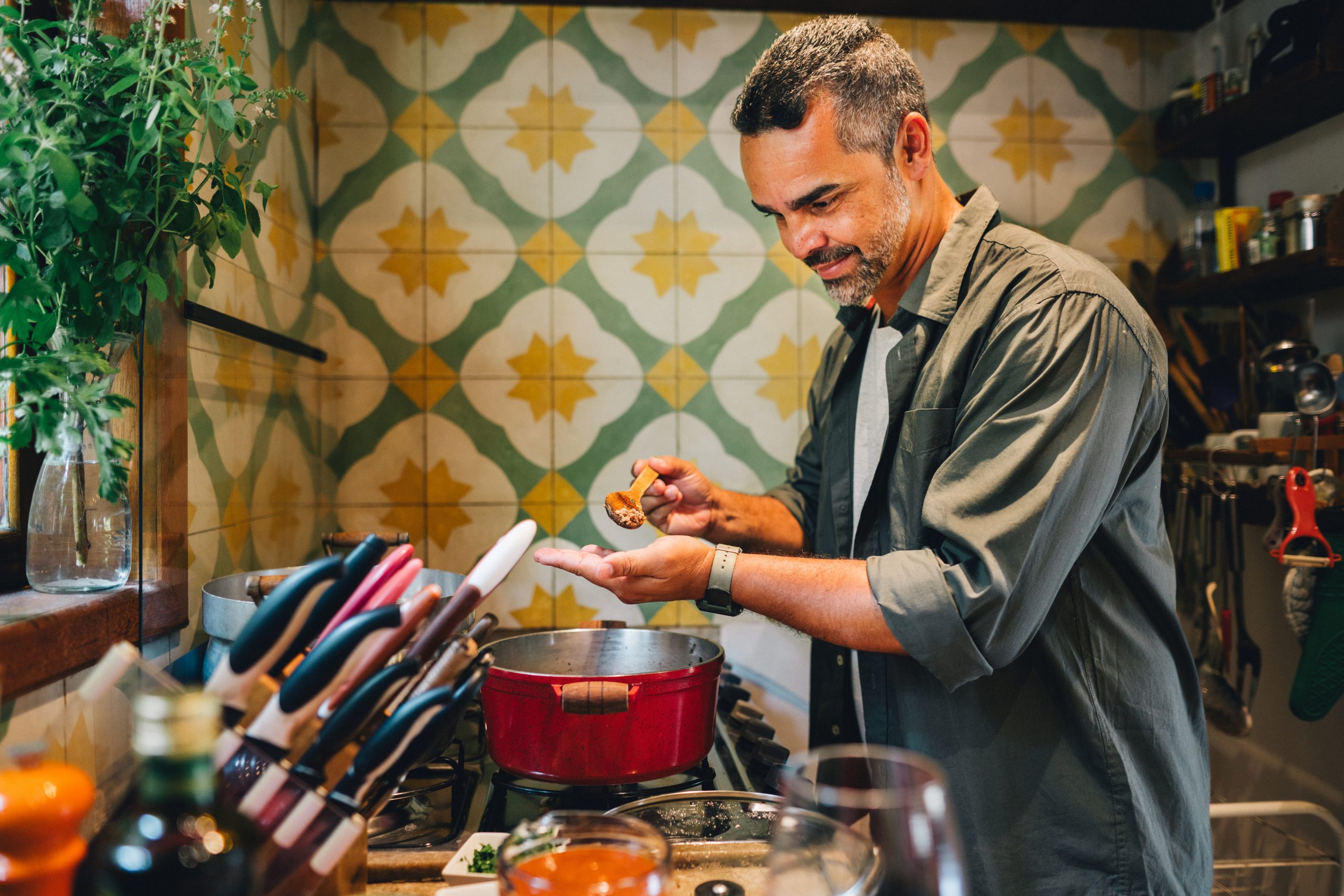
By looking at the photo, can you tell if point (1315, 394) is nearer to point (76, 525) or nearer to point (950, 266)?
point (950, 266)

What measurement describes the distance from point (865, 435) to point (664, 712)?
22.9 inches

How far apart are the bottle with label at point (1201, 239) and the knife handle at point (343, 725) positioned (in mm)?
2086

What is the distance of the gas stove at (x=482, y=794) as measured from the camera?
33.1 inches

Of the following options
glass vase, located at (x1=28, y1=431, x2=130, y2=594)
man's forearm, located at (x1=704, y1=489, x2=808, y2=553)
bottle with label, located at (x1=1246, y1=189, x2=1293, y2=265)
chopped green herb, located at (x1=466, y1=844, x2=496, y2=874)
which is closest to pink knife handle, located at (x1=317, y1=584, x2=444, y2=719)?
chopped green herb, located at (x1=466, y1=844, x2=496, y2=874)

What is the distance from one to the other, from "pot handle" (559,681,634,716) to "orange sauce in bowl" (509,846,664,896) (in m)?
0.42

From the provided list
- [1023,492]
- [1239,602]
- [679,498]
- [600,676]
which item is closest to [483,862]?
[600,676]

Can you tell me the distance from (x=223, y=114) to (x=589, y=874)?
2.85 feet

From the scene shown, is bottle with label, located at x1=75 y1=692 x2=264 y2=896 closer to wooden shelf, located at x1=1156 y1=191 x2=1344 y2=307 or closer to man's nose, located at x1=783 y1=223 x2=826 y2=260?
man's nose, located at x1=783 y1=223 x2=826 y2=260

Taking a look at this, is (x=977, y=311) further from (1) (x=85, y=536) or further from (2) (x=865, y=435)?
(1) (x=85, y=536)

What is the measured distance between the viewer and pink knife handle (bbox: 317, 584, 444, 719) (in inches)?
24.2

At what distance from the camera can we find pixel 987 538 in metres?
0.90

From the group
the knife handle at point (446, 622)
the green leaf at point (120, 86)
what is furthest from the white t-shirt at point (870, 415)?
the green leaf at point (120, 86)

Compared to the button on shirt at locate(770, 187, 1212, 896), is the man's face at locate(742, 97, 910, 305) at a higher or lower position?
higher

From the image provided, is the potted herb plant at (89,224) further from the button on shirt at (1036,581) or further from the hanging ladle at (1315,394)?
the hanging ladle at (1315,394)
